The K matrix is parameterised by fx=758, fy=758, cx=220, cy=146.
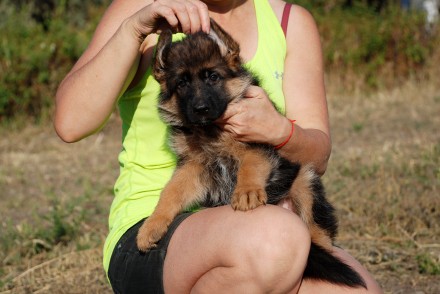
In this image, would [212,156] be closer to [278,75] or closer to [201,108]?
[201,108]

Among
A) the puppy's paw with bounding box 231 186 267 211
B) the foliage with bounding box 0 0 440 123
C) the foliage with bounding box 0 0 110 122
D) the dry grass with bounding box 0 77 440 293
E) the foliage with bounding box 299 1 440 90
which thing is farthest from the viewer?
the foliage with bounding box 299 1 440 90

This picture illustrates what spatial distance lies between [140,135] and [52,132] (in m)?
6.28

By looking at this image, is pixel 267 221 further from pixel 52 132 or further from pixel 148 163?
pixel 52 132

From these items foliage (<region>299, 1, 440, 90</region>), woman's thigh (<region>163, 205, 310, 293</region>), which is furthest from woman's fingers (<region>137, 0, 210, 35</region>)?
foliage (<region>299, 1, 440, 90</region>)

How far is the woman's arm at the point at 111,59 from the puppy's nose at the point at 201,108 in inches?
12.9

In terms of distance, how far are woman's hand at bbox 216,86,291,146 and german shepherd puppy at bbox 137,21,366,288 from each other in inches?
1.9

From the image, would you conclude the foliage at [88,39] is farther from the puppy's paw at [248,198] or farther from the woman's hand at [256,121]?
the puppy's paw at [248,198]

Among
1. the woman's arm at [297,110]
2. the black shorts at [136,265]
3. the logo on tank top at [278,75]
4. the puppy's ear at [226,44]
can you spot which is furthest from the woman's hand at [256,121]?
the black shorts at [136,265]

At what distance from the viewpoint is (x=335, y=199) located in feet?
19.7

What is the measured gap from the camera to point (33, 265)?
4.94m

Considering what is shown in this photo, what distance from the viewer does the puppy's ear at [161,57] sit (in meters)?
3.33

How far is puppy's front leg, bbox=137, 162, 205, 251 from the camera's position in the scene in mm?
3061

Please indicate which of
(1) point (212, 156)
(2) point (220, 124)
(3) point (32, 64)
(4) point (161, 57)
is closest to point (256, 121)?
(2) point (220, 124)

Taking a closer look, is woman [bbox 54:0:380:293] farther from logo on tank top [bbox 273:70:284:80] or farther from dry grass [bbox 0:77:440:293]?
dry grass [bbox 0:77:440:293]
